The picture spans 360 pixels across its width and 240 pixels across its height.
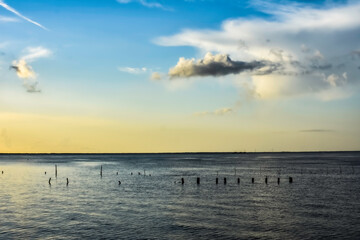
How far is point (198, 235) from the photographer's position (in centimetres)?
3675

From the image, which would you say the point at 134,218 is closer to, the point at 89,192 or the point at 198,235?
the point at 198,235

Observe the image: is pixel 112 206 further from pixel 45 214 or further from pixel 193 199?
pixel 193 199

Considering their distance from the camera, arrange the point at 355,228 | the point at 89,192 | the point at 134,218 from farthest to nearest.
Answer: the point at 89,192 < the point at 134,218 < the point at 355,228

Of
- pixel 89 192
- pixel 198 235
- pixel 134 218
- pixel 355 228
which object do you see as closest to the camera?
pixel 198 235

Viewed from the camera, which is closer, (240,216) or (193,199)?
(240,216)

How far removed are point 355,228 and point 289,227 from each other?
7.01m

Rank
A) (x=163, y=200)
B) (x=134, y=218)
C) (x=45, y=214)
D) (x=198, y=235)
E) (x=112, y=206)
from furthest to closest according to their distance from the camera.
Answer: (x=163, y=200)
(x=112, y=206)
(x=45, y=214)
(x=134, y=218)
(x=198, y=235)

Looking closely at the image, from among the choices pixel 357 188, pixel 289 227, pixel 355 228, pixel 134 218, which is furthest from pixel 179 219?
pixel 357 188

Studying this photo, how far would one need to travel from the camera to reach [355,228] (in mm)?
39406

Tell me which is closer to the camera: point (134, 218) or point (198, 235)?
point (198, 235)

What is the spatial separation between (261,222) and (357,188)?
44251 mm

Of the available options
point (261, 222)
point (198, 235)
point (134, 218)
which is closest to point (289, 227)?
point (261, 222)

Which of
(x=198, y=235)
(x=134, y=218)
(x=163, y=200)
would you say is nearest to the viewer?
(x=198, y=235)

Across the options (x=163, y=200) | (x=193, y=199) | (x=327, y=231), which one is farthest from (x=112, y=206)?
(x=327, y=231)
